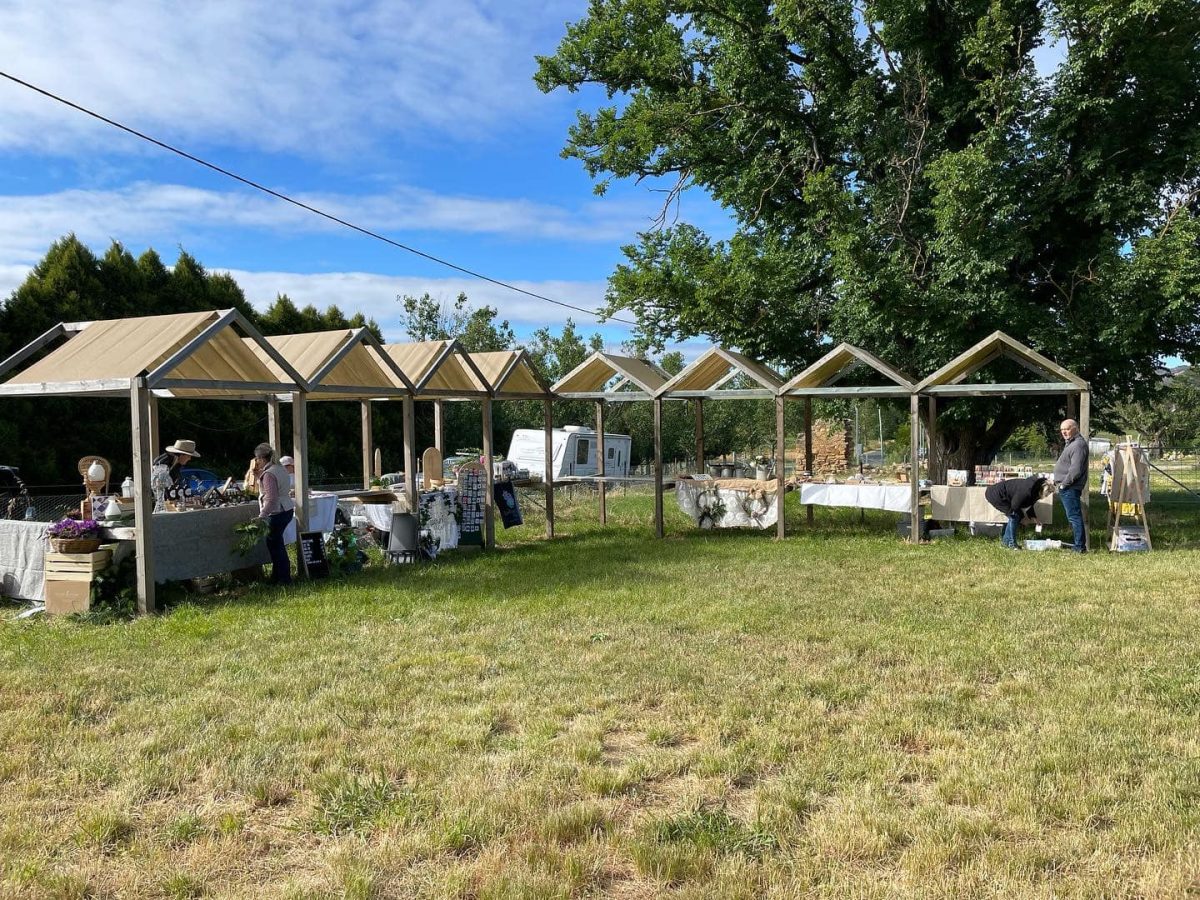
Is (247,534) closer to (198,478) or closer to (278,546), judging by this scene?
(278,546)

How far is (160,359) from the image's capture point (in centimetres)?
841

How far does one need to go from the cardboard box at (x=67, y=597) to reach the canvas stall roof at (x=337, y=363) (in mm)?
3110

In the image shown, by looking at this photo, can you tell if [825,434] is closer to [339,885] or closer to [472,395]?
[472,395]

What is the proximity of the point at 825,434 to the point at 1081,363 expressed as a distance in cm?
1411

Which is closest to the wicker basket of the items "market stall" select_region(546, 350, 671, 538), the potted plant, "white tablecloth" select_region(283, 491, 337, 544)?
the potted plant

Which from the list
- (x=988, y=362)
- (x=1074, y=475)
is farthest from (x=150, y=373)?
(x=988, y=362)

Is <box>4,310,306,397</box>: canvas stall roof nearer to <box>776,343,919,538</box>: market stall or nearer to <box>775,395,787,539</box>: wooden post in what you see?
<box>775,395,787,539</box>: wooden post

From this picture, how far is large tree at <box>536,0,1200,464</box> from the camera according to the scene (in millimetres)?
12586

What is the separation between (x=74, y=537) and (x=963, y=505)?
10828 mm

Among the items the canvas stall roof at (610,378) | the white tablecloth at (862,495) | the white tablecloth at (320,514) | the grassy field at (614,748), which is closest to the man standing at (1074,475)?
the white tablecloth at (862,495)

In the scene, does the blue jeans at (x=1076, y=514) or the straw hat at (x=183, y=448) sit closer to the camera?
the blue jeans at (x=1076, y=514)

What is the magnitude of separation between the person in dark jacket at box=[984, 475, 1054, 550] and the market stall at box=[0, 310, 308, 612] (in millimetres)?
8858

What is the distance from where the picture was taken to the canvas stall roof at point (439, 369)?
460 inches

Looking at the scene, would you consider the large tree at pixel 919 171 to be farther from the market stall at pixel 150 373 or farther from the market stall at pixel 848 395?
the market stall at pixel 150 373
